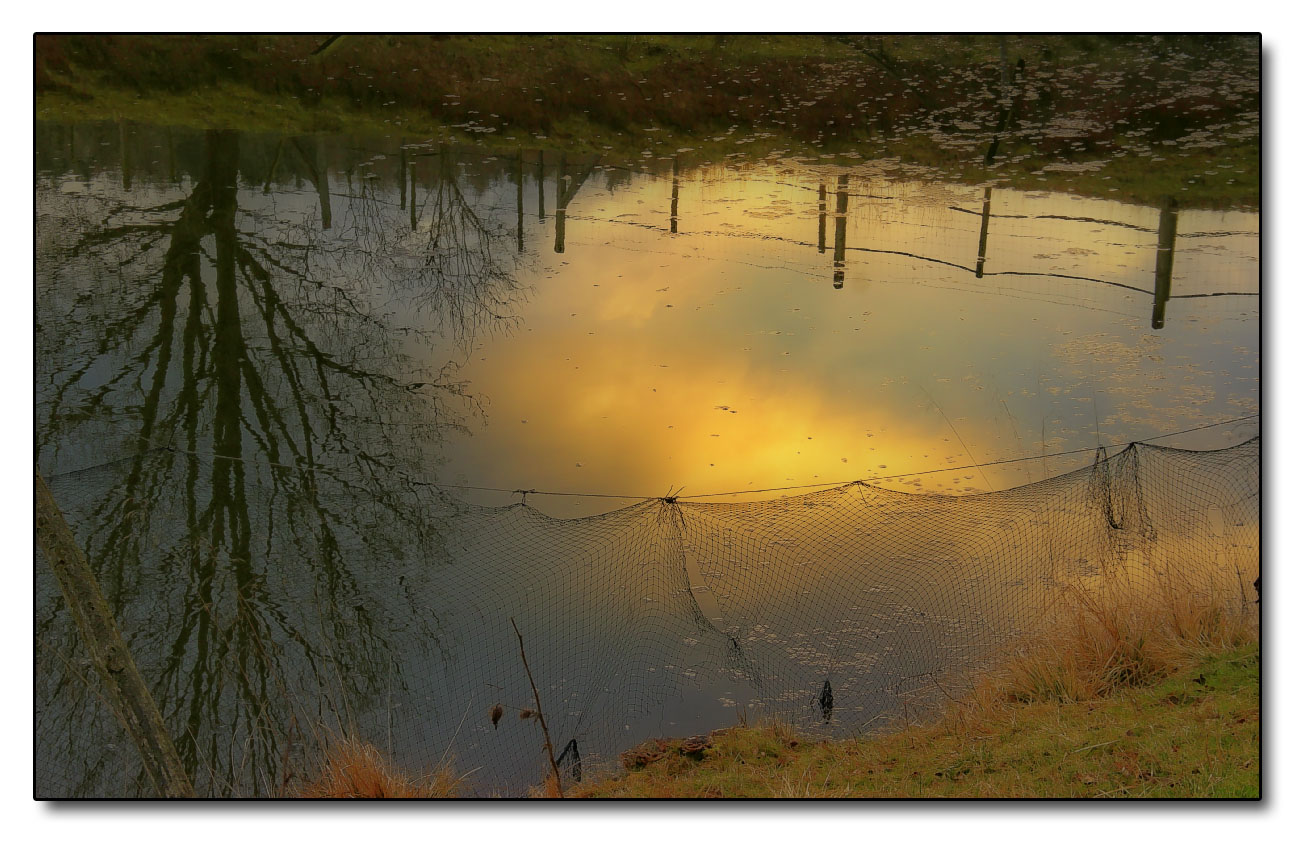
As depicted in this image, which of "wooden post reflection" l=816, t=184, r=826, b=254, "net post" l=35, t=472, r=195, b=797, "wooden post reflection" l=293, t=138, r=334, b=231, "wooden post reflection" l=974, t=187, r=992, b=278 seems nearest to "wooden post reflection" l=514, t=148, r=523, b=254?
"wooden post reflection" l=293, t=138, r=334, b=231

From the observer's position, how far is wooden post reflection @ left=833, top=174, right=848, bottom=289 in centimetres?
638

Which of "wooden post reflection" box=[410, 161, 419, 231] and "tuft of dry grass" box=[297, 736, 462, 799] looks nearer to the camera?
"tuft of dry grass" box=[297, 736, 462, 799]

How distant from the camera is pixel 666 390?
19.5ft

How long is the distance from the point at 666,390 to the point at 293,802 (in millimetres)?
2756

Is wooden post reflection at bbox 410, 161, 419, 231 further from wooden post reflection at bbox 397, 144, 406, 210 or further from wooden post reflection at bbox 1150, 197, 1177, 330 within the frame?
wooden post reflection at bbox 1150, 197, 1177, 330

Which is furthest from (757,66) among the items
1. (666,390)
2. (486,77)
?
(666,390)

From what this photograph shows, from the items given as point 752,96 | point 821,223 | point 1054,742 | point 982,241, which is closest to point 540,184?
point 752,96

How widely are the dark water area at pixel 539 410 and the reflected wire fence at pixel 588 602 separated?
17mm

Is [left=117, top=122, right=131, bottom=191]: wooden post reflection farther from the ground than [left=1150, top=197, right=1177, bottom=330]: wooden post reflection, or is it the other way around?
[left=117, top=122, right=131, bottom=191]: wooden post reflection

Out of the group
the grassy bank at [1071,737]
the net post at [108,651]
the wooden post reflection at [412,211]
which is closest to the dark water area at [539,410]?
the wooden post reflection at [412,211]

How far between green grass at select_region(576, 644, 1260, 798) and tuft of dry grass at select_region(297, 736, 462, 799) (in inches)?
20.7

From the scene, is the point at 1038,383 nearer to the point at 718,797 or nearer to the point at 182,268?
the point at 718,797

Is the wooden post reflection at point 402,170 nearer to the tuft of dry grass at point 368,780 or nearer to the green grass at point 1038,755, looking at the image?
the tuft of dry grass at point 368,780

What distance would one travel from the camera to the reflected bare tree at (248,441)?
4.79 meters
